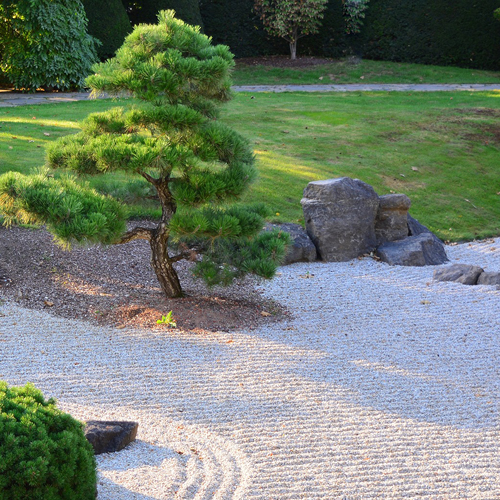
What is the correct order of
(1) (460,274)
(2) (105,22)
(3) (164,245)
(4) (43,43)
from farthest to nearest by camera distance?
(2) (105,22), (4) (43,43), (1) (460,274), (3) (164,245)

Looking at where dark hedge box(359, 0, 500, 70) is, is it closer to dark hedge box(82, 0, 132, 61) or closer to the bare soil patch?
dark hedge box(82, 0, 132, 61)

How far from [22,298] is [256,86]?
15.6m

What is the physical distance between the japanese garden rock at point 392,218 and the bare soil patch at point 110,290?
2.70 metres

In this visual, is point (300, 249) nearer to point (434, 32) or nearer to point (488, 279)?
point (488, 279)

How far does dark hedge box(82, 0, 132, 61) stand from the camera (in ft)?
66.9

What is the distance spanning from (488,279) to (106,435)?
5.61 meters

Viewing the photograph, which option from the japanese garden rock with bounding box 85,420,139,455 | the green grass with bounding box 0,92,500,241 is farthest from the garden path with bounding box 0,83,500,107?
the japanese garden rock with bounding box 85,420,139,455

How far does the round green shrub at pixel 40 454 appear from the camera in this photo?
9.96 ft

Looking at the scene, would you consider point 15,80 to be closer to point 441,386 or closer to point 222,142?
point 222,142

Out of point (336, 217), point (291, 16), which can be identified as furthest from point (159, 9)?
point (336, 217)

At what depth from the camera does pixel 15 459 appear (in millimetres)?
3047

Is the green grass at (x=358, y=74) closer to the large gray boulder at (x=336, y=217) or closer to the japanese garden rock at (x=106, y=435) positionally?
the large gray boulder at (x=336, y=217)

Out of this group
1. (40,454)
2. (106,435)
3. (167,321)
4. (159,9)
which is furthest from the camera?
(159,9)

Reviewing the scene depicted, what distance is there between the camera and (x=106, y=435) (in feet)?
13.5
